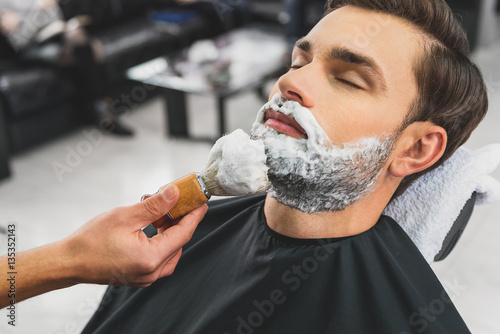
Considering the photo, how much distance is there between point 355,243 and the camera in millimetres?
1349

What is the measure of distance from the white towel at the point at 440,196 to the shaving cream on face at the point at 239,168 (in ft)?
1.71

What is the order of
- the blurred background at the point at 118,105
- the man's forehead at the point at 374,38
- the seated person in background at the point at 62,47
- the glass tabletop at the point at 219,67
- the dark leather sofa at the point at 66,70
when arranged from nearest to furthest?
the man's forehead at the point at 374,38
the blurred background at the point at 118,105
the dark leather sofa at the point at 66,70
the glass tabletop at the point at 219,67
the seated person in background at the point at 62,47

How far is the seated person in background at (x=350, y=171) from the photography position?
1223 millimetres

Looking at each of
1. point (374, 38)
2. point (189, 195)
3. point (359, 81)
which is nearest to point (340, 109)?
point (359, 81)

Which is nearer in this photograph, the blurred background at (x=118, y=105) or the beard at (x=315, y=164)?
the beard at (x=315, y=164)

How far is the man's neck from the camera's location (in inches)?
52.9

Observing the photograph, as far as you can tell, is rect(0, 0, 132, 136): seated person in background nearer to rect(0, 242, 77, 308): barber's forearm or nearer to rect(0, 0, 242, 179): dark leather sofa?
rect(0, 0, 242, 179): dark leather sofa

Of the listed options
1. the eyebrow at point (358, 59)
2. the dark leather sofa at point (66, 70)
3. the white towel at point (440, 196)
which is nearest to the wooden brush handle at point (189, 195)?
the eyebrow at point (358, 59)

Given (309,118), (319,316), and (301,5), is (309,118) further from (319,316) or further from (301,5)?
(301,5)

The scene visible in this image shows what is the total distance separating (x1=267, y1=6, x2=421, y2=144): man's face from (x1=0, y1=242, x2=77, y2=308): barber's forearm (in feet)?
1.94

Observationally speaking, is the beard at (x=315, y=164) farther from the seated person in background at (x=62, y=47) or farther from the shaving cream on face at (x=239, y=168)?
the seated person in background at (x=62, y=47)

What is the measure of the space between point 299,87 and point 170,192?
0.40m

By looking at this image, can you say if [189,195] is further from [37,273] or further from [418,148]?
[418,148]

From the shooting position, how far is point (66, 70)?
4059 mm
